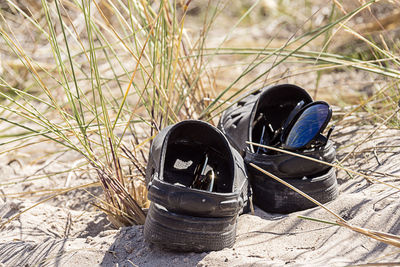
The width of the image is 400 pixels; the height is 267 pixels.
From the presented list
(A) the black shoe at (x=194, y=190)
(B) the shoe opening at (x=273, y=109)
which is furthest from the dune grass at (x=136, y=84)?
(A) the black shoe at (x=194, y=190)

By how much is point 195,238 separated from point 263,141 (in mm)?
647

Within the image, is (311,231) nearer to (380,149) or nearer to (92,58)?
(380,149)

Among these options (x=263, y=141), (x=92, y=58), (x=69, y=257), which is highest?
(x=92, y=58)

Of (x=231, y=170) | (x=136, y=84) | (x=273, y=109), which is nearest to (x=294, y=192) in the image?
(x=231, y=170)

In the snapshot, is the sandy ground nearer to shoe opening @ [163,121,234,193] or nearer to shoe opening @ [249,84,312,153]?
shoe opening @ [163,121,234,193]

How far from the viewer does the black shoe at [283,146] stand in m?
1.64

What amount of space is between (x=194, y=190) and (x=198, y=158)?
35 cm

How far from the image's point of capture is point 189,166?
5.33 feet

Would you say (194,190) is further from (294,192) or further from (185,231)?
(294,192)

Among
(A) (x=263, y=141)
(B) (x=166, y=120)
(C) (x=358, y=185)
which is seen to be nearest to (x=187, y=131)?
(B) (x=166, y=120)

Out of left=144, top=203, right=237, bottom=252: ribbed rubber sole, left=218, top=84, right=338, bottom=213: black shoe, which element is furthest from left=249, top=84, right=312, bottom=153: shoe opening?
left=144, top=203, right=237, bottom=252: ribbed rubber sole

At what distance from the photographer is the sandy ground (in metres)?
1.29

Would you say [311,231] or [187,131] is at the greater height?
[187,131]

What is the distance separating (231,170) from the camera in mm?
1476
